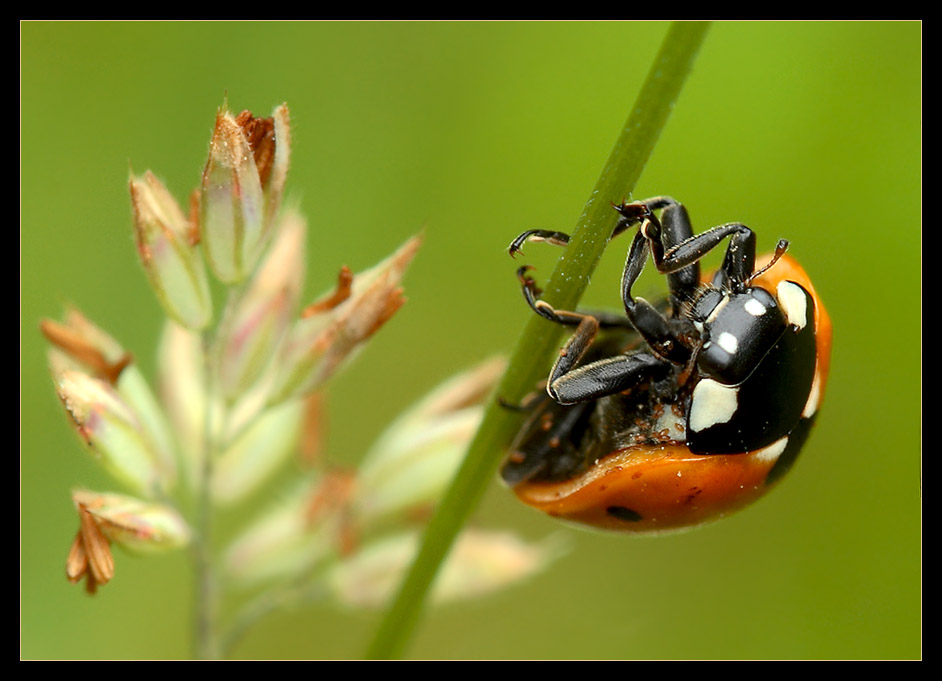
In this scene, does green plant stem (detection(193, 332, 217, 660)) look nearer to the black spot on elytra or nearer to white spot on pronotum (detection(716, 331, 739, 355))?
the black spot on elytra

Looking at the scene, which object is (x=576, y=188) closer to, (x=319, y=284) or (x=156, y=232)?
(x=319, y=284)

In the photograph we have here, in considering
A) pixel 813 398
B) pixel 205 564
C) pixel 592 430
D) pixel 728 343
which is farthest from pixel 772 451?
pixel 205 564

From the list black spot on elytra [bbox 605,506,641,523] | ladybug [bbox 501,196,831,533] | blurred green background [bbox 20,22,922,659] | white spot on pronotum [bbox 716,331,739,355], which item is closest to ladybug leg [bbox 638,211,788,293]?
ladybug [bbox 501,196,831,533]

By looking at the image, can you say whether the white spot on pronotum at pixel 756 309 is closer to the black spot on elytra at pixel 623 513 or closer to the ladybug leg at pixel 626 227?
the ladybug leg at pixel 626 227


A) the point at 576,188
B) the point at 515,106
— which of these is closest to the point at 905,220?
the point at 576,188

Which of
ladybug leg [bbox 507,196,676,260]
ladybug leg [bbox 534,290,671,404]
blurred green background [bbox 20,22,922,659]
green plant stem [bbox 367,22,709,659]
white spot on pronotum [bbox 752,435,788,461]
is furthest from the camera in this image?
blurred green background [bbox 20,22,922,659]

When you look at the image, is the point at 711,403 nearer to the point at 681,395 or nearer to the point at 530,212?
the point at 681,395

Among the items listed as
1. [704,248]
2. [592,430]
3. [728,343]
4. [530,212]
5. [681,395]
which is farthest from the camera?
[530,212]
